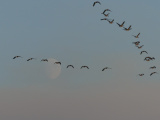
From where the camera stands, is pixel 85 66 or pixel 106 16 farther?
pixel 85 66

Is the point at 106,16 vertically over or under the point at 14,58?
over

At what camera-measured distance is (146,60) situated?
16012cm

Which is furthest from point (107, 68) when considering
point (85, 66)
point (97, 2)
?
point (97, 2)

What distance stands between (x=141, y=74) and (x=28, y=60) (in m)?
37.7

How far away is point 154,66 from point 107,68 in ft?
52.8

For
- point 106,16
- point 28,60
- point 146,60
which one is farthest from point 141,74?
point 28,60

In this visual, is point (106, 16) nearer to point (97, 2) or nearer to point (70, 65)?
point (97, 2)

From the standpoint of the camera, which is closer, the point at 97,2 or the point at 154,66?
the point at 97,2

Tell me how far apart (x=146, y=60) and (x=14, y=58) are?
44425 mm

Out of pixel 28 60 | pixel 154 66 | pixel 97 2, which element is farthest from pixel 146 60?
pixel 28 60

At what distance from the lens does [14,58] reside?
159m

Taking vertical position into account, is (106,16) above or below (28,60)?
above

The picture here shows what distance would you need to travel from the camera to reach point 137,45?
156 m

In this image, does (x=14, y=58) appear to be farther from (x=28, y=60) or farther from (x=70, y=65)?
(x=70, y=65)
